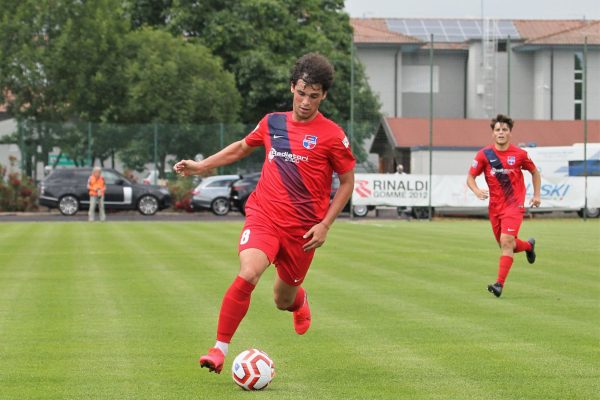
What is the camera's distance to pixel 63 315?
11953mm

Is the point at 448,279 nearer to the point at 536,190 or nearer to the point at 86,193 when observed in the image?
the point at 536,190

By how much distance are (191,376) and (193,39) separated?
55.7 meters

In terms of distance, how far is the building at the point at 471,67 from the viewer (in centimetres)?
7575

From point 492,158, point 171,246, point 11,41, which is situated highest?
→ point 11,41

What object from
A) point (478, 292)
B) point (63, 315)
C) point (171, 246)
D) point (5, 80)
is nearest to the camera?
point (63, 315)

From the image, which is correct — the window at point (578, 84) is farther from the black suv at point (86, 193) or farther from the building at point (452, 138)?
the black suv at point (86, 193)

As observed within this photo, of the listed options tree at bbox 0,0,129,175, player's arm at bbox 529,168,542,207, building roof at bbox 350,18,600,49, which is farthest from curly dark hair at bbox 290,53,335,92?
building roof at bbox 350,18,600,49

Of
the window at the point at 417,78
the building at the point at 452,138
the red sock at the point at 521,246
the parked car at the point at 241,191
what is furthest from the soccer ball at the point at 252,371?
the window at the point at 417,78

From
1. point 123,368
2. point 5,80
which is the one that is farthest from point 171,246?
point 5,80

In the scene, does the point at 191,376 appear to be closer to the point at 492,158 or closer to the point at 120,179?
the point at 492,158

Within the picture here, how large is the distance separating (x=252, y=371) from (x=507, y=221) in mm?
7756

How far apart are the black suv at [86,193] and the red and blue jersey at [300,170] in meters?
38.2

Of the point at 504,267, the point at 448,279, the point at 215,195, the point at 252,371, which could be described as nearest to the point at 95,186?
the point at 215,195

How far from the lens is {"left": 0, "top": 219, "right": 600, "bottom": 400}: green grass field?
7.81m
